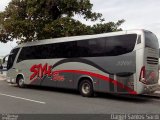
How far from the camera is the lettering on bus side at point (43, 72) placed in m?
18.1

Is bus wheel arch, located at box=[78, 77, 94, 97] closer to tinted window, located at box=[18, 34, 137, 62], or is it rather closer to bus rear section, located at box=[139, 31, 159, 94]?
tinted window, located at box=[18, 34, 137, 62]

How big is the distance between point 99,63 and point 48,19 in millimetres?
9443

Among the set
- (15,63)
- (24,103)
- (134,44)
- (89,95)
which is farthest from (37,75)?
(134,44)

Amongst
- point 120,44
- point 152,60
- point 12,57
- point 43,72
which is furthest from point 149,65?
point 12,57

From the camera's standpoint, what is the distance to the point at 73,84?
16859 millimetres

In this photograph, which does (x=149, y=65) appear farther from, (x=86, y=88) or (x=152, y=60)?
(x=86, y=88)

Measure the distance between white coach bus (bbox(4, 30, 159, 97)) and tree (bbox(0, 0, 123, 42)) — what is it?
281 centimetres

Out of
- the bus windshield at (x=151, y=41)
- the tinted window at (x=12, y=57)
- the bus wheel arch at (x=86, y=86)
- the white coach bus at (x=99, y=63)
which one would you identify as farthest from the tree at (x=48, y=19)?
the bus windshield at (x=151, y=41)

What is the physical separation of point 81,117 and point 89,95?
5.81 m

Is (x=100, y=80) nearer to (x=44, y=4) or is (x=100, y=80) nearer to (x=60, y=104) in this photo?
(x=60, y=104)

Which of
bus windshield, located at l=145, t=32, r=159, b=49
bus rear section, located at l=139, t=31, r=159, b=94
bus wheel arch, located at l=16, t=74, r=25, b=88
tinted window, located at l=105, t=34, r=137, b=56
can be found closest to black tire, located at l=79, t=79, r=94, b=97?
tinted window, located at l=105, t=34, r=137, b=56

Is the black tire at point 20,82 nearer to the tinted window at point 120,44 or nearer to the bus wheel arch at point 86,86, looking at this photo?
the bus wheel arch at point 86,86

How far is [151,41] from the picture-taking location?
48.5 ft

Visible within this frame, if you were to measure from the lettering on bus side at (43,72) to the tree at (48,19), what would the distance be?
3653mm
